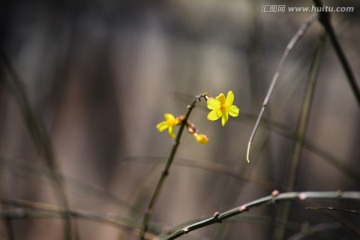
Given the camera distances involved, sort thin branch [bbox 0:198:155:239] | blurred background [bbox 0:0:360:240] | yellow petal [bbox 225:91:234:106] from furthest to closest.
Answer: blurred background [bbox 0:0:360:240] < thin branch [bbox 0:198:155:239] < yellow petal [bbox 225:91:234:106]

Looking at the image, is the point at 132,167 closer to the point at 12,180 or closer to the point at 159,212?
the point at 159,212

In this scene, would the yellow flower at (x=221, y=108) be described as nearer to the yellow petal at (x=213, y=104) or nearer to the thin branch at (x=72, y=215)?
the yellow petal at (x=213, y=104)

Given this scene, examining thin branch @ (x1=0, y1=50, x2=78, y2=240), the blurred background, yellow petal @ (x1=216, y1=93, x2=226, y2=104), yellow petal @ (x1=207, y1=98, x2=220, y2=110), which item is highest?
the blurred background

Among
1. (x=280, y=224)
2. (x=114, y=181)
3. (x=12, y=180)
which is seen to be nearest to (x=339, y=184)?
(x=114, y=181)

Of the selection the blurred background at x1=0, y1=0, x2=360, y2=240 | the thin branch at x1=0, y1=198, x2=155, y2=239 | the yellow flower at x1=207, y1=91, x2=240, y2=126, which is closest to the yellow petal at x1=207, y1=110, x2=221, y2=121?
the yellow flower at x1=207, y1=91, x2=240, y2=126

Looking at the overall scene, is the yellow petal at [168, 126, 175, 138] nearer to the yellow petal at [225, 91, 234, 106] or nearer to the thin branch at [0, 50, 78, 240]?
the yellow petal at [225, 91, 234, 106]

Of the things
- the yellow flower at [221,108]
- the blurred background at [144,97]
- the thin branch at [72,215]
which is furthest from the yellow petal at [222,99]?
the blurred background at [144,97]

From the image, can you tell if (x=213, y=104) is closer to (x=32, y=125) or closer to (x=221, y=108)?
(x=221, y=108)

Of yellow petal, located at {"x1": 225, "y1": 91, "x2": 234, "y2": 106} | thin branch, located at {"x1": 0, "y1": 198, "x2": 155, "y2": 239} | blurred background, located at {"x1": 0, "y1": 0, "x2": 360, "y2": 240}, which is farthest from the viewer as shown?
blurred background, located at {"x1": 0, "y1": 0, "x2": 360, "y2": 240}

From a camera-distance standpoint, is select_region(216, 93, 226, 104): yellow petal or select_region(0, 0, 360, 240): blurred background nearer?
select_region(216, 93, 226, 104): yellow petal
